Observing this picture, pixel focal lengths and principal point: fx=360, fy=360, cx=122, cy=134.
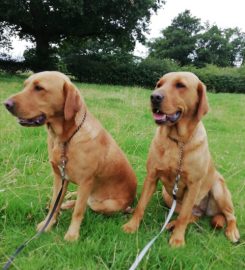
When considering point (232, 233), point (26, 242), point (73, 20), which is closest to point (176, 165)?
point (232, 233)

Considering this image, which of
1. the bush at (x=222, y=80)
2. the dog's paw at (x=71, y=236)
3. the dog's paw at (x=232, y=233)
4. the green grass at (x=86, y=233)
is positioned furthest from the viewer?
the bush at (x=222, y=80)

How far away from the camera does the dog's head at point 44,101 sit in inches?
115

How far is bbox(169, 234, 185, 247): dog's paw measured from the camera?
3.25 meters

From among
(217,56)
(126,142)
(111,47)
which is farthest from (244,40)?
(126,142)

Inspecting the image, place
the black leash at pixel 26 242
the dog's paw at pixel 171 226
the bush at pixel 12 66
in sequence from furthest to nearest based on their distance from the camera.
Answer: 1. the bush at pixel 12 66
2. the dog's paw at pixel 171 226
3. the black leash at pixel 26 242

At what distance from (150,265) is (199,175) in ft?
3.21

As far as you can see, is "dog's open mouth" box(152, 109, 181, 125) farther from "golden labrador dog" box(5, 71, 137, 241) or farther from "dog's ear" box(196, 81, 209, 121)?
"golden labrador dog" box(5, 71, 137, 241)

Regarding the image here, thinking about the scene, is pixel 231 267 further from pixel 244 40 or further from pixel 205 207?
pixel 244 40

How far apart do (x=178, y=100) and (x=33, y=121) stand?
1.30 m

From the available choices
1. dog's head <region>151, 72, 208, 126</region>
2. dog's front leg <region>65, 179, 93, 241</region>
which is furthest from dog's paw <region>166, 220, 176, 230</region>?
dog's head <region>151, 72, 208, 126</region>

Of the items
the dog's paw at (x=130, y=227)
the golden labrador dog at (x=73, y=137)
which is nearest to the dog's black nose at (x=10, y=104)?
the golden labrador dog at (x=73, y=137)

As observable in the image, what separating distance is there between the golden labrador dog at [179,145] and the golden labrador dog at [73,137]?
41cm

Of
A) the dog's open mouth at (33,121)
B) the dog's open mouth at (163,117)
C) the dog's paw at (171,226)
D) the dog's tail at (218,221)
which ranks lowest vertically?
the dog's paw at (171,226)

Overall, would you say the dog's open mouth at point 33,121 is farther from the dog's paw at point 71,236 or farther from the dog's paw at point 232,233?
the dog's paw at point 232,233
